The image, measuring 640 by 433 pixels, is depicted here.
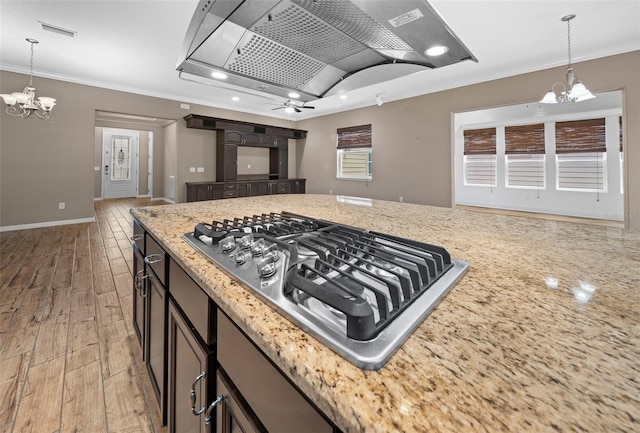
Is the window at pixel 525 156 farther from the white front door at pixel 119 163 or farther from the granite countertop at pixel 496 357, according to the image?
the white front door at pixel 119 163

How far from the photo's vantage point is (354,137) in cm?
676

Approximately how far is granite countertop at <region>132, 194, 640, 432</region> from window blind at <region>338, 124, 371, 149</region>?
6088 millimetres

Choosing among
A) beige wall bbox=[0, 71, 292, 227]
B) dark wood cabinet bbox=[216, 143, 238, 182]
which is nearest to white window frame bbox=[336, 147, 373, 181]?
dark wood cabinet bbox=[216, 143, 238, 182]

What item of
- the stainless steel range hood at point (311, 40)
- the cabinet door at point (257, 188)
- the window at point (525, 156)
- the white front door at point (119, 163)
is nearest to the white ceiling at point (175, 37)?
the stainless steel range hood at point (311, 40)

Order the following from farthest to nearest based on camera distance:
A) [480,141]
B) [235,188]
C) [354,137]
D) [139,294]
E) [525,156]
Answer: [480,141] < [525,156] < [354,137] < [235,188] < [139,294]

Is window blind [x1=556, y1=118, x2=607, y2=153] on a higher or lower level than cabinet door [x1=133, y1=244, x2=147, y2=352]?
higher

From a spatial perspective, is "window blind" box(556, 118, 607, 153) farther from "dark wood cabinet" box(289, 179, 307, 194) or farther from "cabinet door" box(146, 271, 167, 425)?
"cabinet door" box(146, 271, 167, 425)

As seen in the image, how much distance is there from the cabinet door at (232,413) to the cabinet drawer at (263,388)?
0.05ft

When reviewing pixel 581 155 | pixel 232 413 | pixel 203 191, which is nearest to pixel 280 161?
pixel 203 191

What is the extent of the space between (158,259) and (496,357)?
45.6 inches

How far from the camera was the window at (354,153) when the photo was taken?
6562 mm

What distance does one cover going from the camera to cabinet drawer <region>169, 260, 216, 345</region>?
2.28 ft

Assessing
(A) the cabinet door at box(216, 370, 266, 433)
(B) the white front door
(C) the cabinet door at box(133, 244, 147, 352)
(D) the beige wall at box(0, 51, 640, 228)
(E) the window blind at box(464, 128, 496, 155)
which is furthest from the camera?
(B) the white front door

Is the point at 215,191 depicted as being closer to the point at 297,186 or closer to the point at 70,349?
the point at 297,186
